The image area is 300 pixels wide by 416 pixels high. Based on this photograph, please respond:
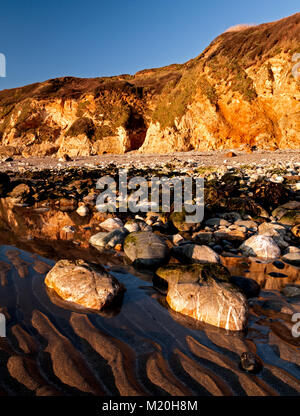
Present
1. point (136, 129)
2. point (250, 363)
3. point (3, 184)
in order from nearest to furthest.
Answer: point (250, 363)
point (3, 184)
point (136, 129)

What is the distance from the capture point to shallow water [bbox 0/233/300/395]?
6.59ft

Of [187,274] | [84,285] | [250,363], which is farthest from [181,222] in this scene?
[250,363]

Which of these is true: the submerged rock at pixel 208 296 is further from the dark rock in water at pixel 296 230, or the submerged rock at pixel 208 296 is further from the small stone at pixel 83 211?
the small stone at pixel 83 211

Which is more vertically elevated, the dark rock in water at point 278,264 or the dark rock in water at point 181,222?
the dark rock in water at point 181,222

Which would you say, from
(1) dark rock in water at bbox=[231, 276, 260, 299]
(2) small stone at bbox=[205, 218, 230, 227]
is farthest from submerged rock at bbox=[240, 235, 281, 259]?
(2) small stone at bbox=[205, 218, 230, 227]

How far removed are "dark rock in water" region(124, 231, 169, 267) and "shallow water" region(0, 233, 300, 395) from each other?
2.01 feet

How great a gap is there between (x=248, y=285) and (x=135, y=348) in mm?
1981

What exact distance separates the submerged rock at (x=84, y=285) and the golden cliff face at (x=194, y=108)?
22479mm

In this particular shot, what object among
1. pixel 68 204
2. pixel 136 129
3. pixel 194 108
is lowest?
pixel 68 204

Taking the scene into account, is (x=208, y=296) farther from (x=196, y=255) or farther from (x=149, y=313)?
(x=196, y=255)

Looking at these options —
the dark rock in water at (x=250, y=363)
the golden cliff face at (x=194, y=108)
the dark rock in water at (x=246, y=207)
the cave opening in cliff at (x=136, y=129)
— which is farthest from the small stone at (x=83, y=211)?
the cave opening in cliff at (x=136, y=129)

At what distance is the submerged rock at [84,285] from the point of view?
3078mm

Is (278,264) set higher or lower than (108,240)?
lower

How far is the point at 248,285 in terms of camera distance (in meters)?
3.71
